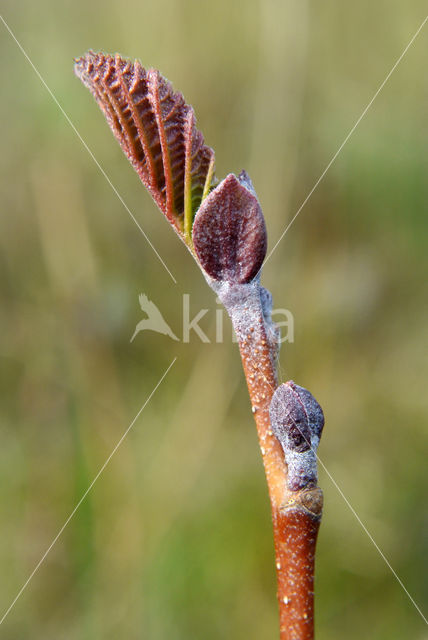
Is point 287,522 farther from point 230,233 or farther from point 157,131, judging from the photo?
point 157,131

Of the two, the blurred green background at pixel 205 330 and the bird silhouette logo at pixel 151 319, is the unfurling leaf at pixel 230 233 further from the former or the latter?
the bird silhouette logo at pixel 151 319

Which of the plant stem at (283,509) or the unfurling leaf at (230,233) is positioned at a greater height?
the unfurling leaf at (230,233)

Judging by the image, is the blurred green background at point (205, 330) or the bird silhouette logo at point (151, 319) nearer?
the blurred green background at point (205, 330)

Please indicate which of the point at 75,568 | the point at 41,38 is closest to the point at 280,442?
the point at 75,568

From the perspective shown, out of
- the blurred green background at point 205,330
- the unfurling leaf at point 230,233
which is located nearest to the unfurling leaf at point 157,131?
the unfurling leaf at point 230,233

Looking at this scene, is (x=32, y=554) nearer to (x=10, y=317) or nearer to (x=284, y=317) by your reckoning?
(x=10, y=317)

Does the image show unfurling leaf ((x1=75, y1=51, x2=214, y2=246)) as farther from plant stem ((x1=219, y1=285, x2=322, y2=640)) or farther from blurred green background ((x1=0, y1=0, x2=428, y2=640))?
blurred green background ((x1=0, y1=0, x2=428, y2=640))
